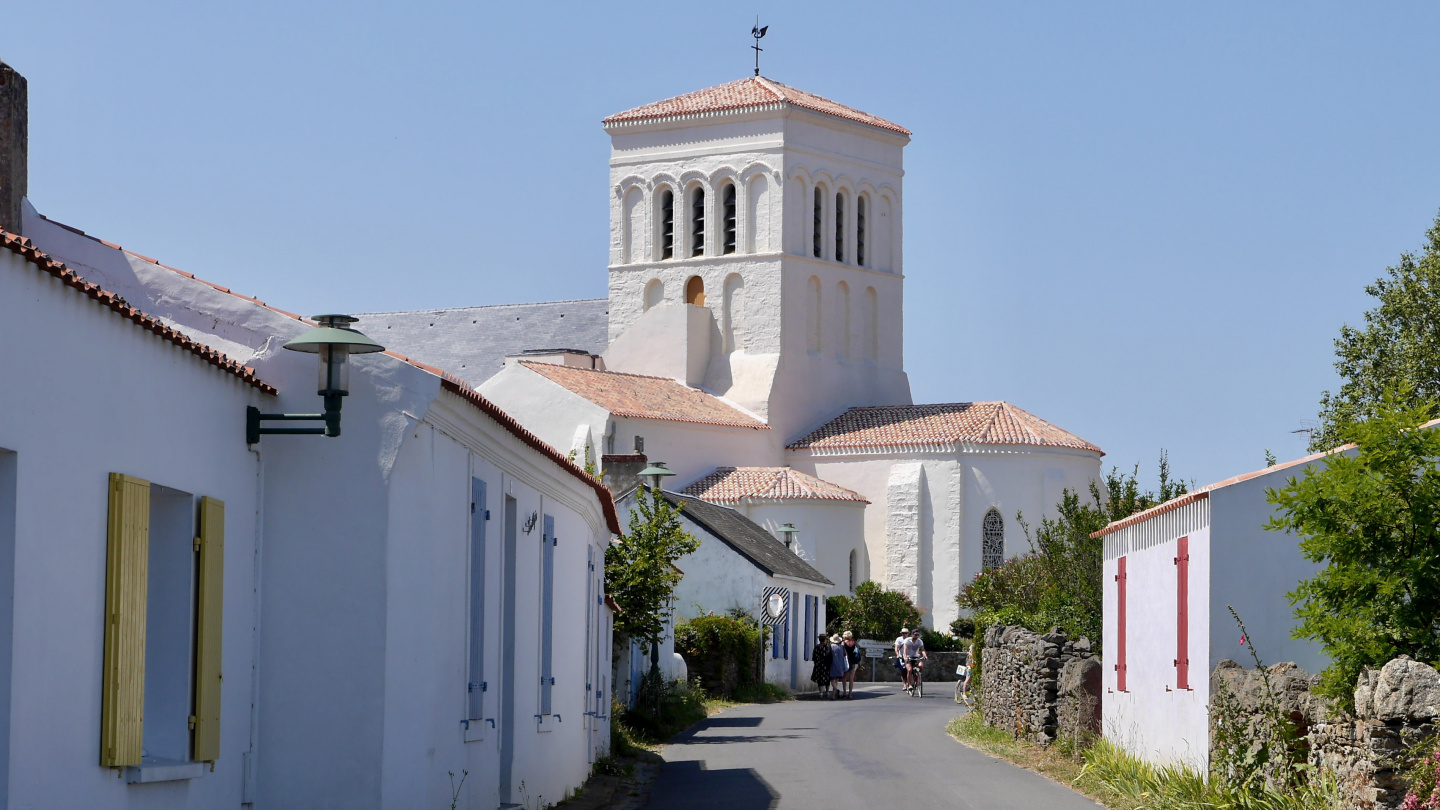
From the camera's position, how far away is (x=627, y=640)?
2541 centimetres

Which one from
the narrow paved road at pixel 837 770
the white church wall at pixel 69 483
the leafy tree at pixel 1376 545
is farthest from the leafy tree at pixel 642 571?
the white church wall at pixel 69 483

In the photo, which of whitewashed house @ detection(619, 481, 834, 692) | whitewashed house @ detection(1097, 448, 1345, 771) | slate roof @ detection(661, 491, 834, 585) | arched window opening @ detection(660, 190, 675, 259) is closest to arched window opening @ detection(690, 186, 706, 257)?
arched window opening @ detection(660, 190, 675, 259)

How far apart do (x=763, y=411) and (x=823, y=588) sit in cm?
1338

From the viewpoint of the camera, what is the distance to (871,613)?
54.9 meters

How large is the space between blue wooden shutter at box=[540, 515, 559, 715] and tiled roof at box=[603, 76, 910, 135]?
48405 millimetres

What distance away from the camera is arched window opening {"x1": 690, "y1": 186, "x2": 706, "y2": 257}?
6531cm

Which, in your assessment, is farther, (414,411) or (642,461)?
(642,461)

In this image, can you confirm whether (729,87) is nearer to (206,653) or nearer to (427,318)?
(427,318)

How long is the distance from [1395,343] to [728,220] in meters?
25.4

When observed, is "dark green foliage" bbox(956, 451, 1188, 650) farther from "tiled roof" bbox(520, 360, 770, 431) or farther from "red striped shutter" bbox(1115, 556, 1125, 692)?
"tiled roof" bbox(520, 360, 770, 431)

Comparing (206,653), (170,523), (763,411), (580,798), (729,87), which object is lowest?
(580,798)

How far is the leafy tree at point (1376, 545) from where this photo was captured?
1170cm

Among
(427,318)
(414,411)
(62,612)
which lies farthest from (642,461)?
(427,318)

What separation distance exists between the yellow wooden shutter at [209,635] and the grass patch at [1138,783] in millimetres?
7036
